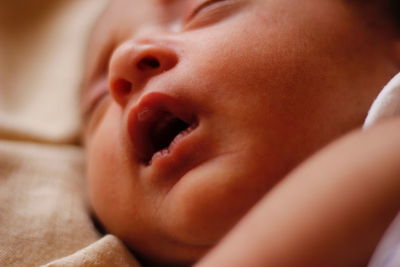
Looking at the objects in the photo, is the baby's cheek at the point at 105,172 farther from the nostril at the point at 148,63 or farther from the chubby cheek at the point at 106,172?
the nostril at the point at 148,63

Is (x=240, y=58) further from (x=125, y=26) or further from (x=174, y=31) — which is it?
(x=125, y=26)

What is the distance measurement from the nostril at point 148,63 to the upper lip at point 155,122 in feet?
0.18

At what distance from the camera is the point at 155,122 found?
2.17ft

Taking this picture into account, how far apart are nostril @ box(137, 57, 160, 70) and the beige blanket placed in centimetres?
23

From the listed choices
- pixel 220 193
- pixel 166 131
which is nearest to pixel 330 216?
pixel 220 193

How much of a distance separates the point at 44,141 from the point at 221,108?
24.3 inches

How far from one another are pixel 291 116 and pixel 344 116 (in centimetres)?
7

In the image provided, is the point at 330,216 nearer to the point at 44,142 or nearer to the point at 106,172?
the point at 106,172

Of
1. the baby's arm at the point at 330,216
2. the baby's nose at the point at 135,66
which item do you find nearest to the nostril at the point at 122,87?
the baby's nose at the point at 135,66

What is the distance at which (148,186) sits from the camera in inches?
25.1

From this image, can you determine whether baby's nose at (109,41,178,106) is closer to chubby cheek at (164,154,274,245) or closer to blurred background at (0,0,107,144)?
chubby cheek at (164,154,274,245)

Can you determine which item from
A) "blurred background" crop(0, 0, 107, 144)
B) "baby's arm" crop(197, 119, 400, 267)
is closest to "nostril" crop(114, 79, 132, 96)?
"baby's arm" crop(197, 119, 400, 267)

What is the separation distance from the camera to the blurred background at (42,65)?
1.13 m

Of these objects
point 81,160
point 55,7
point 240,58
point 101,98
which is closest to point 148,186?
point 240,58
